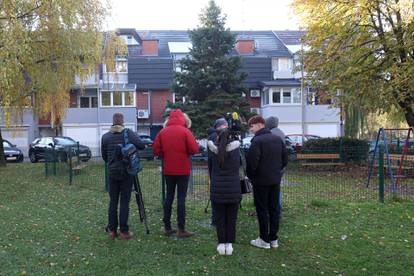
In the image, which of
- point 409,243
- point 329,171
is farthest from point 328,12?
point 409,243

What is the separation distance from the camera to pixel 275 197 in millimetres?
6559

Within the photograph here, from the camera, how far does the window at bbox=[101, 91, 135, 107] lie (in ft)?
131

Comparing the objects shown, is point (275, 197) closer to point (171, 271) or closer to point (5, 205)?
Result: point (171, 271)

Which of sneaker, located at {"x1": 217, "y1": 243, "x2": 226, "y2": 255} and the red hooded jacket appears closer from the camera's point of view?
sneaker, located at {"x1": 217, "y1": 243, "x2": 226, "y2": 255}

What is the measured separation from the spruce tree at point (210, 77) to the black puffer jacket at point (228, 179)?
17.5 meters

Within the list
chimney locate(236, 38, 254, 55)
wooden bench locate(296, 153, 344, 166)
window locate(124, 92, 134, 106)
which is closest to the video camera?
wooden bench locate(296, 153, 344, 166)

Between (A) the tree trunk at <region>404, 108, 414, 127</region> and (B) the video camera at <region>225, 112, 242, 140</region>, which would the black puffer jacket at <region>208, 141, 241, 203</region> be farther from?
(A) the tree trunk at <region>404, 108, 414, 127</region>

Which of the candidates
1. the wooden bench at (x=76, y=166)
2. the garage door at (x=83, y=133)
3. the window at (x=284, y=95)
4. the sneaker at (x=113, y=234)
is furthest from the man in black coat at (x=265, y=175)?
the garage door at (x=83, y=133)

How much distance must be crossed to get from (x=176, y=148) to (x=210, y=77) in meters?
18.1

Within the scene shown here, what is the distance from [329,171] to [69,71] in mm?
10737

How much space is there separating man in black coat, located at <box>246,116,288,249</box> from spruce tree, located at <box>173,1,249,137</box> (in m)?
17.2

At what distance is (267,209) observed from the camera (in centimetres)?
656

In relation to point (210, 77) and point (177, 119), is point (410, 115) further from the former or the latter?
point (177, 119)

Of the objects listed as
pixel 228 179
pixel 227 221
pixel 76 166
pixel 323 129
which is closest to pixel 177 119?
pixel 228 179
